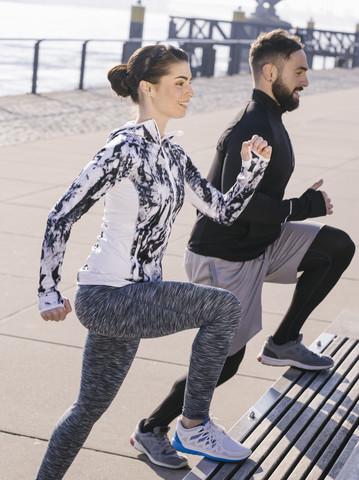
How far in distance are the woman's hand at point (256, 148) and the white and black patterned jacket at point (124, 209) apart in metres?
0.33

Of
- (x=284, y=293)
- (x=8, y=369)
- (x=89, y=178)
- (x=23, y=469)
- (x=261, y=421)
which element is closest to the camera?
(x=89, y=178)

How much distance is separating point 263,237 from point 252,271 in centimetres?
17

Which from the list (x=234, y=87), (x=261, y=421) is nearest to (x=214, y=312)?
(x=261, y=421)

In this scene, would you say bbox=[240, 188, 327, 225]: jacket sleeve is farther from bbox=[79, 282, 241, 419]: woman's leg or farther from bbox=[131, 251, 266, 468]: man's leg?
bbox=[79, 282, 241, 419]: woman's leg

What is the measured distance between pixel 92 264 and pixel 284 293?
3.67 metres

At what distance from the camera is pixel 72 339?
5660 mm

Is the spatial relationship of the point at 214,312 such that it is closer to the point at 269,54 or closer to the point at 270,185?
the point at 270,185

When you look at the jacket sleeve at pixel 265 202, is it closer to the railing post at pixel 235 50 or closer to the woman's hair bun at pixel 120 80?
the woman's hair bun at pixel 120 80

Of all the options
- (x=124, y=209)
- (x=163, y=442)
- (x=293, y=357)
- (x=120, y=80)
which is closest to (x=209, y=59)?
(x=293, y=357)

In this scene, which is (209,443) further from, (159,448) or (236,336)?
(236,336)

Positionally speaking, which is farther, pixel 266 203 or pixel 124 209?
pixel 266 203

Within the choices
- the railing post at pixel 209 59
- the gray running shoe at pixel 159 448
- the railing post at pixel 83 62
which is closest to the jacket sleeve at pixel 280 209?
the gray running shoe at pixel 159 448

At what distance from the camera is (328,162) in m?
13.2

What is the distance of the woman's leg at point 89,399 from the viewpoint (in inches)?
138
